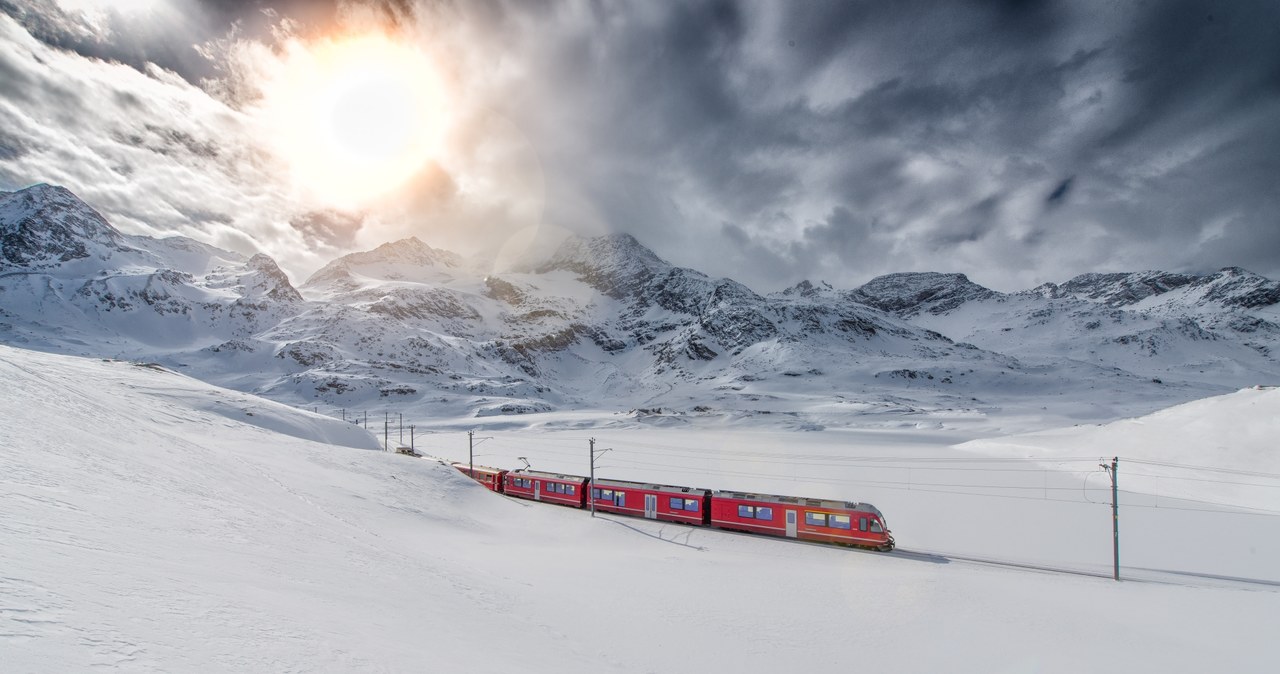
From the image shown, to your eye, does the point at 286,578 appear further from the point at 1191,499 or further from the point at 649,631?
the point at 1191,499

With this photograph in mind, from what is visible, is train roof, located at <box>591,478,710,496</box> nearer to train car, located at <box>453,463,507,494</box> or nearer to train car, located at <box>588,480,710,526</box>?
train car, located at <box>588,480,710,526</box>

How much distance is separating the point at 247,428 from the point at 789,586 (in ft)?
100

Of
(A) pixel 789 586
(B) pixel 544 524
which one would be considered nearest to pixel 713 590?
(A) pixel 789 586

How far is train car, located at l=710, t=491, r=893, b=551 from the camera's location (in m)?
27.7

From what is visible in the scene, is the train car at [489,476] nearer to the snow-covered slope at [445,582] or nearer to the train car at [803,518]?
the snow-covered slope at [445,582]

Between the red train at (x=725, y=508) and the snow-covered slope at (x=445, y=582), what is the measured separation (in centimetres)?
116

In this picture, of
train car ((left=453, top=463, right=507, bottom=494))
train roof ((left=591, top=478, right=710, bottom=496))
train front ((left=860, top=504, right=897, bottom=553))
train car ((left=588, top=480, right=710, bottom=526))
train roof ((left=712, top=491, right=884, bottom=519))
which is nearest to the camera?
train front ((left=860, top=504, right=897, bottom=553))

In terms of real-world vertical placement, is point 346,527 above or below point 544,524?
above

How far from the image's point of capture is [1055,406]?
12388cm

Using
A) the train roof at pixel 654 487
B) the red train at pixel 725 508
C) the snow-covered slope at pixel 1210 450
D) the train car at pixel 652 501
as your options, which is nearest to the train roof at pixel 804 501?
the red train at pixel 725 508

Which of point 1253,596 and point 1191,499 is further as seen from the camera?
point 1191,499

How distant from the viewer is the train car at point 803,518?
27.7 m

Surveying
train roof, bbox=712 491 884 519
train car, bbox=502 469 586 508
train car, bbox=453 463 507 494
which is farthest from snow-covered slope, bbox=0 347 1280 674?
train car, bbox=453 463 507 494

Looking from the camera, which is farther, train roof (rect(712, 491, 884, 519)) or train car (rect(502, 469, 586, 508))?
train car (rect(502, 469, 586, 508))
